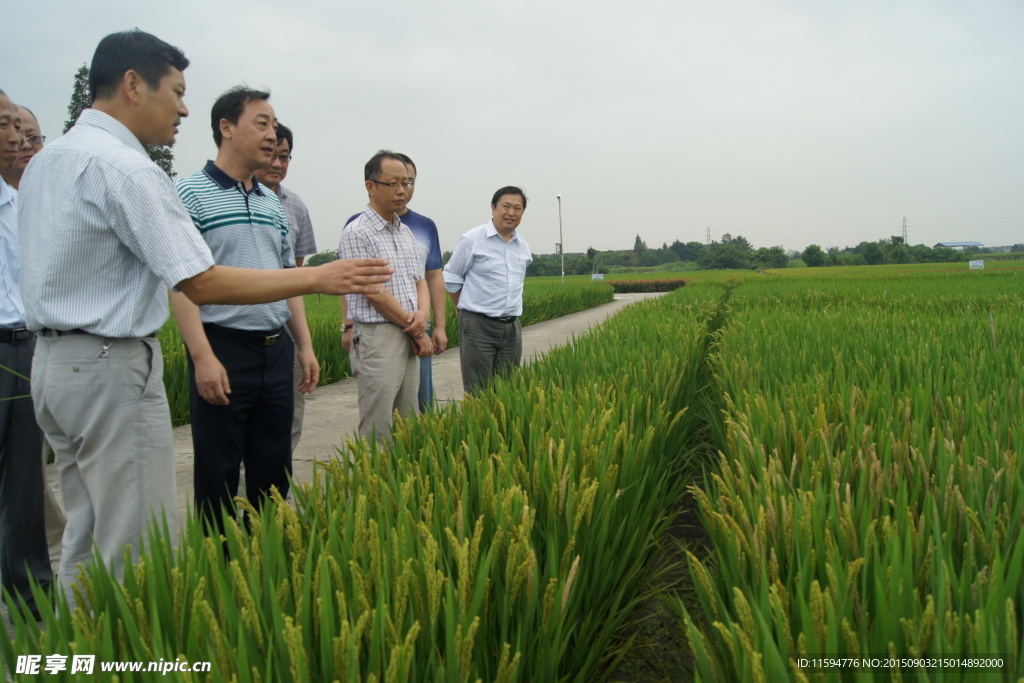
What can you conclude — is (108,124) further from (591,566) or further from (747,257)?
(747,257)

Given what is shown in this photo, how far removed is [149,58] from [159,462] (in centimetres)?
99

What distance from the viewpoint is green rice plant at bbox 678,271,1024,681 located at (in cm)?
92

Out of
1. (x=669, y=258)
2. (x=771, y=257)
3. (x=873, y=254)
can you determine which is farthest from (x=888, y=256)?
(x=669, y=258)

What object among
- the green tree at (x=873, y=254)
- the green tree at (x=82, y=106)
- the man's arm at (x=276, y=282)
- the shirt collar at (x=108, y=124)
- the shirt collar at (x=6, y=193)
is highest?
the green tree at (x=82, y=106)

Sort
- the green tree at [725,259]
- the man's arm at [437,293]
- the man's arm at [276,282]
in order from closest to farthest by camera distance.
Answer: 1. the man's arm at [276,282]
2. the man's arm at [437,293]
3. the green tree at [725,259]

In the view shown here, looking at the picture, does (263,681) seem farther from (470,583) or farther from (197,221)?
(197,221)

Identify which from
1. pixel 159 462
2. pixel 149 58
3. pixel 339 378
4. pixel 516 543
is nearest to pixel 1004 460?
pixel 516 543

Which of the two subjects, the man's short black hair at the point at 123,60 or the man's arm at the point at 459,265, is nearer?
the man's short black hair at the point at 123,60

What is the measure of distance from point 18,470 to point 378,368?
1347 mm

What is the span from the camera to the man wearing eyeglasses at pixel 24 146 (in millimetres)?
2296

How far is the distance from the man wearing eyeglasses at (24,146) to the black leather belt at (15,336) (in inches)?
21.4

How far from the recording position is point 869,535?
1123 millimetres

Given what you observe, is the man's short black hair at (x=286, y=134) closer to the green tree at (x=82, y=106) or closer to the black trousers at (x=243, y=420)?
the black trousers at (x=243, y=420)

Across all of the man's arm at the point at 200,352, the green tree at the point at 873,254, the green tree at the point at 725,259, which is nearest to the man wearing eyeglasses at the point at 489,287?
the man's arm at the point at 200,352
